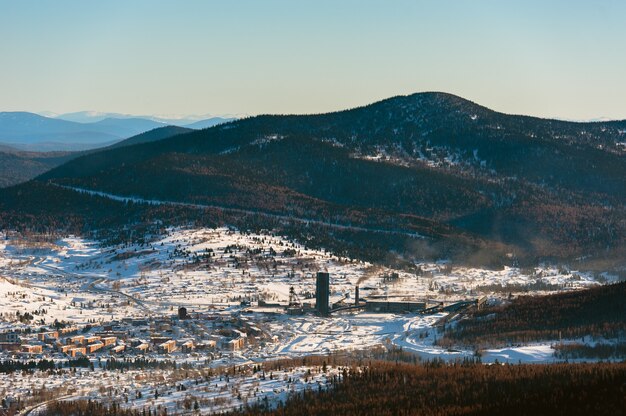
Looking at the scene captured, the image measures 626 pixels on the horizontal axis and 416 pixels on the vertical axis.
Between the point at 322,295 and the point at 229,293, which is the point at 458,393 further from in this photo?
the point at 229,293

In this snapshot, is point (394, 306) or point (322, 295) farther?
point (394, 306)

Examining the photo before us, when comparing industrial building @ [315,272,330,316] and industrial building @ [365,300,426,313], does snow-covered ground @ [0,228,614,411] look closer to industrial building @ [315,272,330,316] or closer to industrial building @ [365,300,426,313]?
industrial building @ [315,272,330,316]

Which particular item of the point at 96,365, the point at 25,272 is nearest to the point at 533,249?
the point at 25,272

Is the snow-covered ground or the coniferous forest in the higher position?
the coniferous forest

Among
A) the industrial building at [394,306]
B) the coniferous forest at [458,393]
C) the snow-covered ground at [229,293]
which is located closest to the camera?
the coniferous forest at [458,393]

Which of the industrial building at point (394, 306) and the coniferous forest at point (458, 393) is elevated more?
the coniferous forest at point (458, 393)

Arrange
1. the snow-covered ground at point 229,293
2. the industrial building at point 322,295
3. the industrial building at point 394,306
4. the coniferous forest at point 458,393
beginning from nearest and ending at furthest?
the coniferous forest at point 458,393 < the snow-covered ground at point 229,293 < the industrial building at point 322,295 < the industrial building at point 394,306

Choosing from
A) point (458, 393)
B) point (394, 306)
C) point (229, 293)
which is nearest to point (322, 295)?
point (394, 306)

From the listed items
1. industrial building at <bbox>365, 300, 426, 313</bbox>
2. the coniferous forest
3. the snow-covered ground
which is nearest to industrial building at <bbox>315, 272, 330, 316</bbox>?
the snow-covered ground

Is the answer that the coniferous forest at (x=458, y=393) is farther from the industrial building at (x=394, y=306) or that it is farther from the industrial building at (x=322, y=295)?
the industrial building at (x=394, y=306)

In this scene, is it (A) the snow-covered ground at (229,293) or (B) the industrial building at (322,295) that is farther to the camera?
(B) the industrial building at (322,295)

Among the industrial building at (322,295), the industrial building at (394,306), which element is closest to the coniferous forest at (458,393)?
the industrial building at (322,295)

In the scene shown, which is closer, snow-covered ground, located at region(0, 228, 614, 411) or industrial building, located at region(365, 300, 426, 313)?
snow-covered ground, located at region(0, 228, 614, 411)
